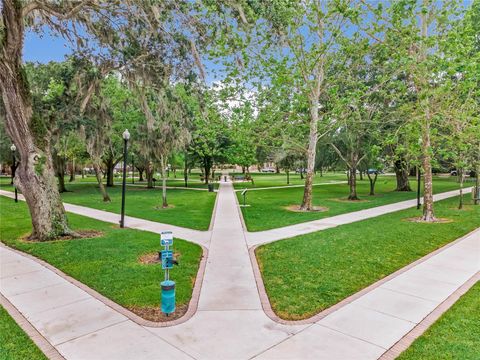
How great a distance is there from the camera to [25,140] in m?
9.25

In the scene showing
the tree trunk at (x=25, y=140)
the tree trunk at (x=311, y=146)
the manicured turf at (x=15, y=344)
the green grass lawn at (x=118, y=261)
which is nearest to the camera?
the manicured turf at (x=15, y=344)

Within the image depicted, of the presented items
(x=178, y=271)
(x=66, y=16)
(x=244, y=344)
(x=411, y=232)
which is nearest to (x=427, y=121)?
(x=411, y=232)

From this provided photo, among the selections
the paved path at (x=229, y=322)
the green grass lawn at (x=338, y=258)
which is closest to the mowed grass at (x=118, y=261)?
the paved path at (x=229, y=322)

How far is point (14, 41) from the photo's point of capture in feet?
28.7

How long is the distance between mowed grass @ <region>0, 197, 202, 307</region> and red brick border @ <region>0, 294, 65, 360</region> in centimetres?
125

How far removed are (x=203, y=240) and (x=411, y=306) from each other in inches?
238

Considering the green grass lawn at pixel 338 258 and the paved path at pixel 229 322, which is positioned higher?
the green grass lawn at pixel 338 258

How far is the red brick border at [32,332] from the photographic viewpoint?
153 inches

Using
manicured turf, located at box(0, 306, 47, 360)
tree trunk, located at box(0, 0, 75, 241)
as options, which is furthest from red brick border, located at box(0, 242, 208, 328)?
tree trunk, located at box(0, 0, 75, 241)

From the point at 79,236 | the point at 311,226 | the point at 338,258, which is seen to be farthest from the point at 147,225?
the point at 338,258

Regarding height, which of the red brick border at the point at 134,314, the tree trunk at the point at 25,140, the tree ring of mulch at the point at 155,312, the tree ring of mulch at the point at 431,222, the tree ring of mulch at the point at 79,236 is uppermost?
the tree trunk at the point at 25,140

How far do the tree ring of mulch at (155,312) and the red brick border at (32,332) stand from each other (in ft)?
4.09

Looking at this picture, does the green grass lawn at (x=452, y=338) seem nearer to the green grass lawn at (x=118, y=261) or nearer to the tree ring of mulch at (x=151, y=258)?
the green grass lawn at (x=118, y=261)

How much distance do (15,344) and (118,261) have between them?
3.43 meters
